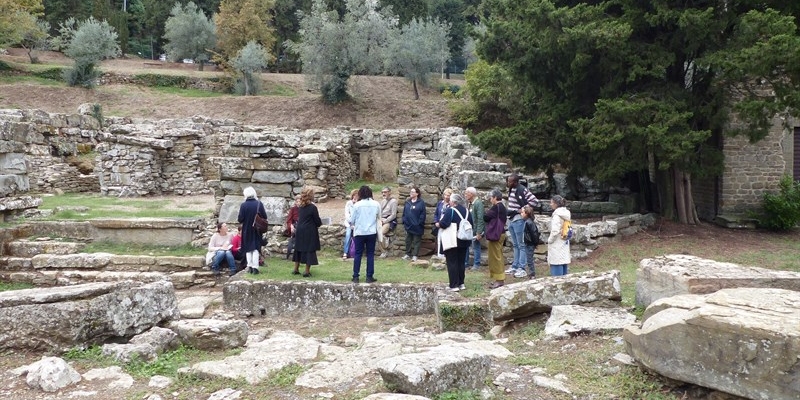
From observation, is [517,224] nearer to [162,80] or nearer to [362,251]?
[362,251]

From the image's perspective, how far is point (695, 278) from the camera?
6.15 meters

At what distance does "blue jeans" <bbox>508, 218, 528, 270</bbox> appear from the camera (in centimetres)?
1047

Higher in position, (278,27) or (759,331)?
(278,27)

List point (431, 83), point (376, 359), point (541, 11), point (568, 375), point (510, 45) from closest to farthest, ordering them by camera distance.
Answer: point (568, 375) < point (376, 359) < point (541, 11) < point (510, 45) < point (431, 83)

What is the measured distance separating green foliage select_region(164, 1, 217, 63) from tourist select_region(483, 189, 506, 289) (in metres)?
41.6

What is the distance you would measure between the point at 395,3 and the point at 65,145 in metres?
34.7

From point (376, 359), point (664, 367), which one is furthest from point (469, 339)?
point (664, 367)

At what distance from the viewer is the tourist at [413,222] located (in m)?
11.8

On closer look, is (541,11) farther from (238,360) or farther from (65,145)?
(65,145)

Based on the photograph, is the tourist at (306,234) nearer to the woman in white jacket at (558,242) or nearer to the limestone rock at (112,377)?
the woman in white jacket at (558,242)

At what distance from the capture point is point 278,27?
52.0 metres

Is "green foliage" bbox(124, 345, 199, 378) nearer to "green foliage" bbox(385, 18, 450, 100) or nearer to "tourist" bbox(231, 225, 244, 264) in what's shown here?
"tourist" bbox(231, 225, 244, 264)

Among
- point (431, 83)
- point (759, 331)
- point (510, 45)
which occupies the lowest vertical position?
point (759, 331)

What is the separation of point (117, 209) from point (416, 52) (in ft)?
96.3
